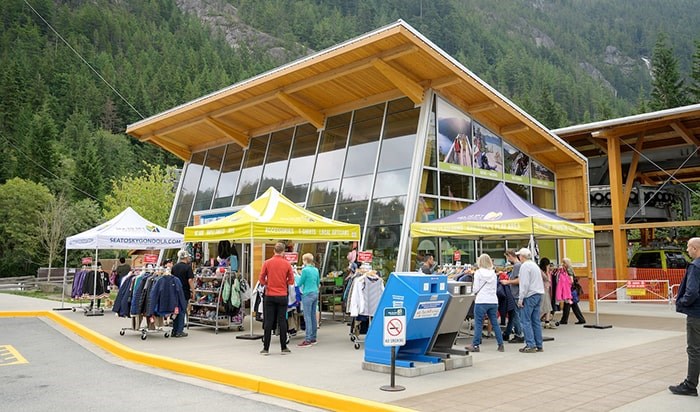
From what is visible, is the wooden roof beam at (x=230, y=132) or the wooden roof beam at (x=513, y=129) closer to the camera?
the wooden roof beam at (x=513, y=129)

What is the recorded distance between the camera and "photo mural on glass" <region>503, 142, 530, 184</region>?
60.5ft

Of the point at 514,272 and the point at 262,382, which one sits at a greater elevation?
the point at 514,272

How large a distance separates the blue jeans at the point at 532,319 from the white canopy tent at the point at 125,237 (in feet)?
41.0

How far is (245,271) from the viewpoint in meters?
18.0

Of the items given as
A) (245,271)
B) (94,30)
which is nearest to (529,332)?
(245,271)

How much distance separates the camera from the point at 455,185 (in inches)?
638

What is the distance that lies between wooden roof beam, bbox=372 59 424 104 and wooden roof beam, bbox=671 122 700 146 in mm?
11147

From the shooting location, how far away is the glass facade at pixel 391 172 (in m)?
15.1

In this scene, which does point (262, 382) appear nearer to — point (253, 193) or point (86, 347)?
point (86, 347)

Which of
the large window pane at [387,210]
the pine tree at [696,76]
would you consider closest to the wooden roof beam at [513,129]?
the large window pane at [387,210]

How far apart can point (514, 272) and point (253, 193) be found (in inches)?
437

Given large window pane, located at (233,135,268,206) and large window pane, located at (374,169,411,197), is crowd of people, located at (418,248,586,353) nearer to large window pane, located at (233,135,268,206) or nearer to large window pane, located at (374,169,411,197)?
large window pane, located at (374,169,411,197)

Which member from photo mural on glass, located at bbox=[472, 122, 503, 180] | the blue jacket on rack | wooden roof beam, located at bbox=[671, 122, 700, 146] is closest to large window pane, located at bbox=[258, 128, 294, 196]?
photo mural on glass, located at bbox=[472, 122, 503, 180]

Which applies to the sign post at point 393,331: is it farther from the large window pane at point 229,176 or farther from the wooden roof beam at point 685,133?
the wooden roof beam at point 685,133
